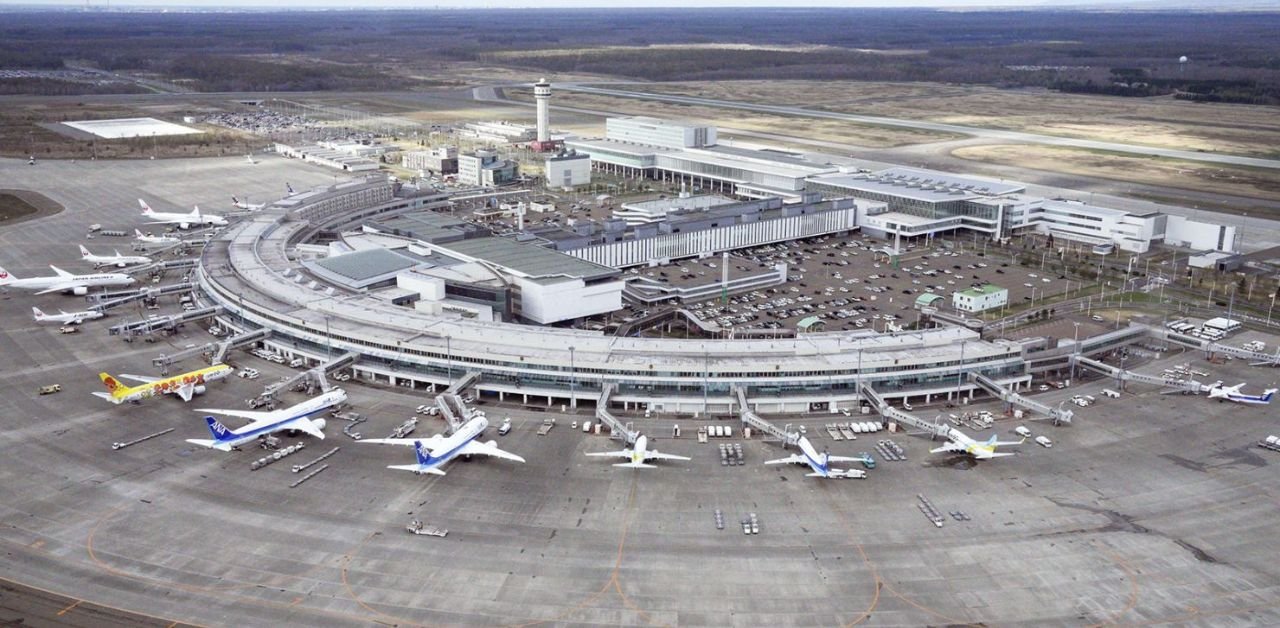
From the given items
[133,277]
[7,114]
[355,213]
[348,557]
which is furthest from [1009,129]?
[7,114]

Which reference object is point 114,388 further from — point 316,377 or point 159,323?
point 159,323

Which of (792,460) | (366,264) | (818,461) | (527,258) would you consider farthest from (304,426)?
(527,258)

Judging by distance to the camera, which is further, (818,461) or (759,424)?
(759,424)

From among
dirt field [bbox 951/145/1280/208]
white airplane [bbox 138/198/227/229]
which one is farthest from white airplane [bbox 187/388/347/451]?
dirt field [bbox 951/145/1280/208]

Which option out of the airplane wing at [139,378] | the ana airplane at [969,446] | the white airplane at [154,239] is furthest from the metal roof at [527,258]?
the white airplane at [154,239]

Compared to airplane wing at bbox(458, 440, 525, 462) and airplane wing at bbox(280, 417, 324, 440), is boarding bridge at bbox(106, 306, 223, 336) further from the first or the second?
airplane wing at bbox(458, 440, 525, 462)
